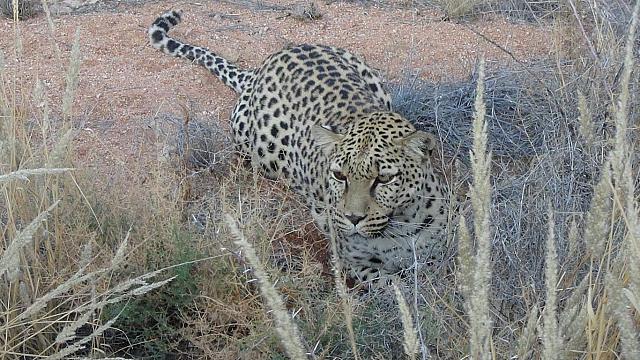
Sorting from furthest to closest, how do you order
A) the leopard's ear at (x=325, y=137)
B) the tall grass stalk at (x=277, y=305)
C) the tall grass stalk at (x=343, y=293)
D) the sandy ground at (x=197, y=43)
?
1. the sandy ground at (x=197, y=43)
2. the leopard's ear at (x=325, y=137)
3. the tall grass stalk at (x=343, y=293)
4. the tall grass stalk at (x=277, y=305)

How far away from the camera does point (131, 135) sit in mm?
4707

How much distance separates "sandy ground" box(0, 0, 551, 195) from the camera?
16.3 ft

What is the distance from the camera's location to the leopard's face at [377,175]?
11.8 ft

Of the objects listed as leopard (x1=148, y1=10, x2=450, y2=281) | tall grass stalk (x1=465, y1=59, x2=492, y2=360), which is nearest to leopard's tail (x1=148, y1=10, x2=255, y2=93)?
leopard (x1=148, y1=10, x2=450, y2=281)

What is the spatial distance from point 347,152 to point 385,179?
0.68 feet

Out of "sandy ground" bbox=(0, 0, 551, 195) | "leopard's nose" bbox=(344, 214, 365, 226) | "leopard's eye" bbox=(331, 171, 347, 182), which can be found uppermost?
"leopard's eye" bbox=(331, 171, 347, 182)

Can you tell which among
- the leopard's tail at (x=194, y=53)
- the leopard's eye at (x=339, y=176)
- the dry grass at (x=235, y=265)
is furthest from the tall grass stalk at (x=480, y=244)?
the leopard's tail at (x=194, y=53)

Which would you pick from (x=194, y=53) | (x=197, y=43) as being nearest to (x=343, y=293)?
(x=194, y=53)

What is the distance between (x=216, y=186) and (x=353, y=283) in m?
0.85

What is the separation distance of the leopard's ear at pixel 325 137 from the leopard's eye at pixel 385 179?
12.3 inches

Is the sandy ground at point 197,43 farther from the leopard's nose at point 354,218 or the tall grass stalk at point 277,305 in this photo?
the tall grass stalk at point 277,305

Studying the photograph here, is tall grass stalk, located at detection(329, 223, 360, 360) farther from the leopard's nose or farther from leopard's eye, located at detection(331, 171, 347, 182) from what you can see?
leopard's eye, located at detection(331, 171, 347, 182)

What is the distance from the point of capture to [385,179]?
11.8ft

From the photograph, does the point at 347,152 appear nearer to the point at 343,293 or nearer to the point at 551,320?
the point at 343,293
